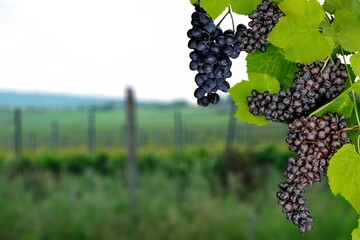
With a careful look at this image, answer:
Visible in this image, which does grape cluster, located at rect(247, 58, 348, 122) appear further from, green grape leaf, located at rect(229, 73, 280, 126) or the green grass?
the green grass

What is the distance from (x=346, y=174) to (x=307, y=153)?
0.21 feet

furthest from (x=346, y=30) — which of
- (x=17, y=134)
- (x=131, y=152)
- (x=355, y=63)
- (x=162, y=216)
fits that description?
→ (x=17, y=134)

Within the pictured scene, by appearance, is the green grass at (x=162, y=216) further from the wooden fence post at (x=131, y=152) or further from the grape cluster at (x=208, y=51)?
the grape cluster at (x=208, y=51)

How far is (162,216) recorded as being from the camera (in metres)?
7.08

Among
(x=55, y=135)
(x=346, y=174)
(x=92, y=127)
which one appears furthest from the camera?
(x=55, y=135)

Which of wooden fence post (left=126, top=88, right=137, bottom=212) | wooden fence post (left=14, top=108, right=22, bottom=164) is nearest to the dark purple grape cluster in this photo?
wooden fence post (left=126, top=88, right=137, bottom=212)

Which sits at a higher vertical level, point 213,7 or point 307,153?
point 213,7

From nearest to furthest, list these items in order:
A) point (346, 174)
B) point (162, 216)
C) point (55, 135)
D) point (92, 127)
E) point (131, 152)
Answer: point (346, 174), point (162, 216), point (131, 152), point (92, 127), point (55, 135)

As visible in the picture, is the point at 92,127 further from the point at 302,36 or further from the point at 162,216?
the point at 302,36

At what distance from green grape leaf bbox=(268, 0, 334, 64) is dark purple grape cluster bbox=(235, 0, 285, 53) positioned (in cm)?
4

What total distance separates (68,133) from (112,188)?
10.1 metres

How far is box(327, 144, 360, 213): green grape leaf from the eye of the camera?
3.17ft

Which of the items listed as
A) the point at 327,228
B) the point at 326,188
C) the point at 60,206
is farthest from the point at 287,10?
the point at 326,188

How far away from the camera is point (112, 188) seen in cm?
849
